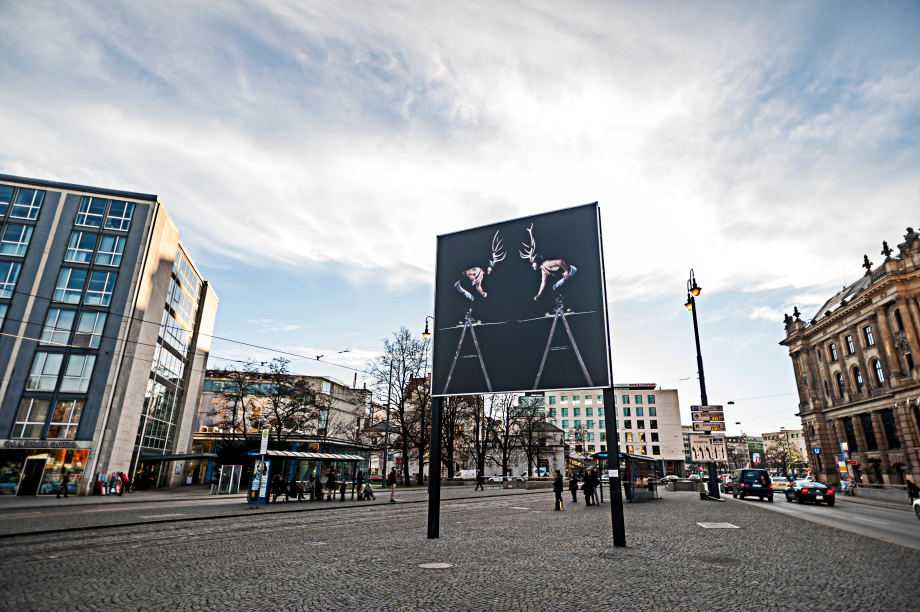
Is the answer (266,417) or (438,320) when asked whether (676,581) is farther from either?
(266,417)

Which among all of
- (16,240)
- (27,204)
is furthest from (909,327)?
(27,204)

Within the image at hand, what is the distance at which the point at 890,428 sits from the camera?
170 feet

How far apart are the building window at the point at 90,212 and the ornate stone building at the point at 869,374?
234ft

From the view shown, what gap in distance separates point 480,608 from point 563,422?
401ft

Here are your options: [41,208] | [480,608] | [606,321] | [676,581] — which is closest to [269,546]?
[480,608]

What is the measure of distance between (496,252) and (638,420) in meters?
117

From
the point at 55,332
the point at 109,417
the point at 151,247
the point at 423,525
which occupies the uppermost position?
the point at 151,247

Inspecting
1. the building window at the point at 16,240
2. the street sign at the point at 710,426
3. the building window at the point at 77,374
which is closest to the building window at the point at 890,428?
the street sign at the point at 710,426

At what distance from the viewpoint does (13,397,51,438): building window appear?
3447 centimetres

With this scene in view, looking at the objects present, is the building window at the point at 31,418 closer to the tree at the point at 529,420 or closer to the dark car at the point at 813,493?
the tree at the point at 529,420

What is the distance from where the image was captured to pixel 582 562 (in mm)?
8758

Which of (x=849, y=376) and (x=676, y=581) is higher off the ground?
(x=849, y=376)

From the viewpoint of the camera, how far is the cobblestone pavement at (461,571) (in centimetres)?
606

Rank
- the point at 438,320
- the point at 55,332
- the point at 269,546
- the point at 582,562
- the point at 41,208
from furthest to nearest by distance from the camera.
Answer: the point at 41,208, the point at 55,332, the point at 438,320, the point at 269,546, the point at 582,562
